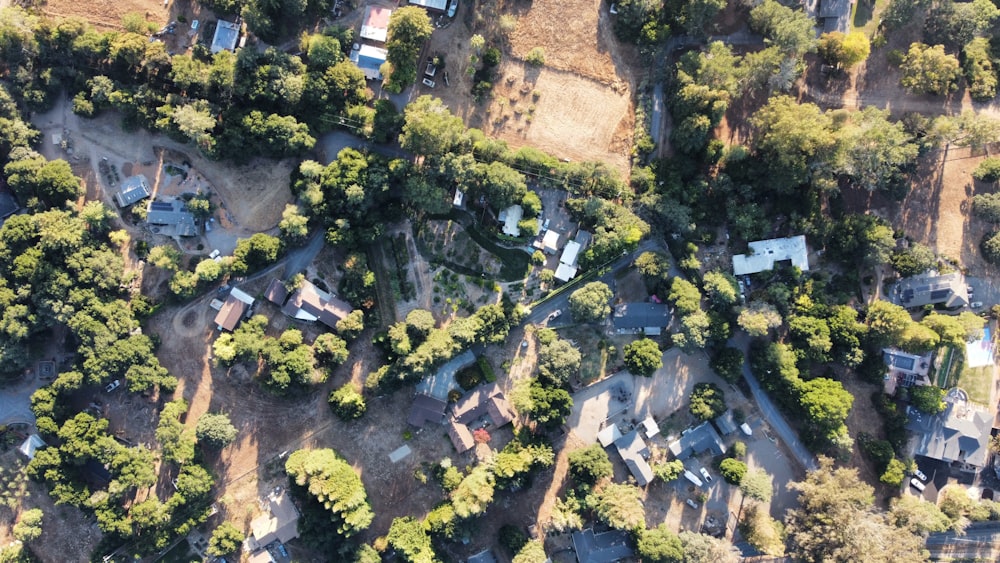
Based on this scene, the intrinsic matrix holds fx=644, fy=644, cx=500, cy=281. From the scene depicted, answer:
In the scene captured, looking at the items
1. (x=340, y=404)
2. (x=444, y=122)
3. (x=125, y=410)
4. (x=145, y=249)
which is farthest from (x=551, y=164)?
(x=125, y=410)

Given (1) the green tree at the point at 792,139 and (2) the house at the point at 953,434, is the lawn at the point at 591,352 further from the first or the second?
(2) the house at the point at 953,434

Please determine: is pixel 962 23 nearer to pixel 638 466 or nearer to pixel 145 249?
pixel 638 466

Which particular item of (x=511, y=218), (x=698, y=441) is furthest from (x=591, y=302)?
(x=698, y=441)

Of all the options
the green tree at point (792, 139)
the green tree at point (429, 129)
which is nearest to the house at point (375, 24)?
the green tree at point (429, 129)

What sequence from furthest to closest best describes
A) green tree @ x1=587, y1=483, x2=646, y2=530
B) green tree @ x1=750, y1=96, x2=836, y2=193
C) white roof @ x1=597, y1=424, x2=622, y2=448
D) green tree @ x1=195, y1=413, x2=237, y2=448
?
white roof @ x1=597, y1=424, x2=622, y2=448 < green tree @ x1=195, y1=413, x2=237, y2=448 < green tree @ x1=587, y1=483, x2=646, y2=530 < green tree @ x1=750, y1=96, x2=836, y2=193

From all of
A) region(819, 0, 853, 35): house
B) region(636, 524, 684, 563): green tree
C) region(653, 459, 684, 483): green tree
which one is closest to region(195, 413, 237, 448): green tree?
region(636, 524, 684, 563): green tree

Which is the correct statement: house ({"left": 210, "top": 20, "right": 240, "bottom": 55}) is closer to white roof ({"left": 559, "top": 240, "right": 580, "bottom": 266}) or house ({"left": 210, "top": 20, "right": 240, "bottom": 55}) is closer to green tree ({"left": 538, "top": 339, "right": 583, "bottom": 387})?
white roof ({"left": 559, "top": 240, "right": 580, "bottom": 266})

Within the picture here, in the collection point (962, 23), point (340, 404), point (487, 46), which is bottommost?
point (340, 404)
